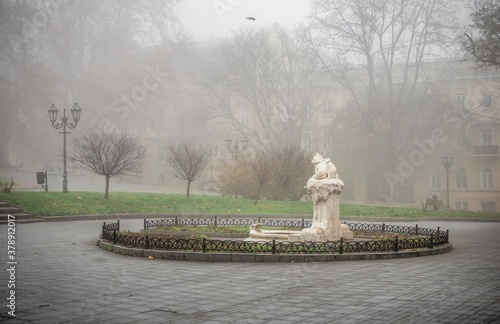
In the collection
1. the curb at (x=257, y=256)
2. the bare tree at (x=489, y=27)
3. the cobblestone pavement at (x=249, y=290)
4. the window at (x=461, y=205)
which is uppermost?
the bare tree at (x=489, y=27)

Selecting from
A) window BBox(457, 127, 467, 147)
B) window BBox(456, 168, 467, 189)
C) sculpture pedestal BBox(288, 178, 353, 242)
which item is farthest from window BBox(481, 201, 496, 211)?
sculpture pedestal BBox(288, 178, 353, 242)

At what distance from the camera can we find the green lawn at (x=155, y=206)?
2680 cm

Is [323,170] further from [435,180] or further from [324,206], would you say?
[435,180]

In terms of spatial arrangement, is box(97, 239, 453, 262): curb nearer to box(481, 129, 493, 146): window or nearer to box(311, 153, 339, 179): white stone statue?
box(311, 153, 339, 179): white stone statue

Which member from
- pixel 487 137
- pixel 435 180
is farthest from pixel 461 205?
pixel 487 137

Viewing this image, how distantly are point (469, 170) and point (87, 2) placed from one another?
35104mm

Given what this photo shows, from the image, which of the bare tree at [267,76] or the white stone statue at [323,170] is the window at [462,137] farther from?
the white stone statue at [323,170]

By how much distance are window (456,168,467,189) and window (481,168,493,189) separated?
4.96 feet

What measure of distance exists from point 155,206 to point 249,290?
2103 centimetres

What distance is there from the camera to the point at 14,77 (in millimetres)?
48438

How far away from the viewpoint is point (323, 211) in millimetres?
15805

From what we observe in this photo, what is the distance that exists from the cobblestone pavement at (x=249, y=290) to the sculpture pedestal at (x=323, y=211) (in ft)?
7.46

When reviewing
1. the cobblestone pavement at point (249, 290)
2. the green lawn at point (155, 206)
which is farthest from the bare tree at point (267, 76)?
the cobblestone pavement at point (249, 290)

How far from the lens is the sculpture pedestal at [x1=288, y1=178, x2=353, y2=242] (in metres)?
15.6
